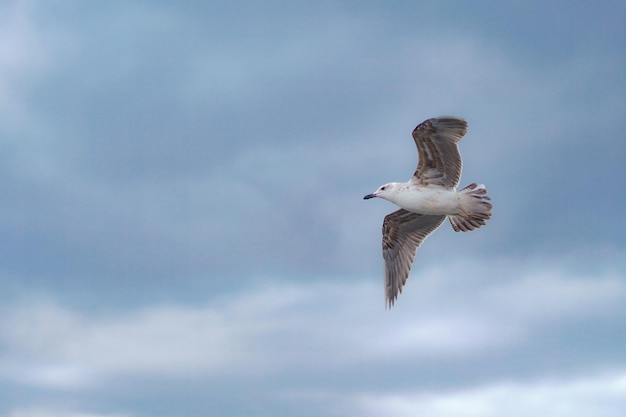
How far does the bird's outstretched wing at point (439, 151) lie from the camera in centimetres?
3281

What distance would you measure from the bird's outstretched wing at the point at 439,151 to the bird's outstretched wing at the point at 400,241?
12.3ft

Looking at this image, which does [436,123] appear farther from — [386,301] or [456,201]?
[386,301]

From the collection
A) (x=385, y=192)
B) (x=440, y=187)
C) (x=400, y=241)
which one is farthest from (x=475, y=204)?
(x=400, y=241)

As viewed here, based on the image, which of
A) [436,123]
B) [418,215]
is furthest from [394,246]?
[436,123]

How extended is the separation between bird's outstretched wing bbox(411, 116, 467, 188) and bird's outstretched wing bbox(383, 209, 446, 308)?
374 centimetres

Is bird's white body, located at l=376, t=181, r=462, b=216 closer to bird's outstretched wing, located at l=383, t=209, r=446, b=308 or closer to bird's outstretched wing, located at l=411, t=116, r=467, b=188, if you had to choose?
bird's outstretched wing, located at l=411, t=116, r=467, b=188

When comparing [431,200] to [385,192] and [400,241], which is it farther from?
[400,241]

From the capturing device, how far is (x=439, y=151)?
34.0 metres

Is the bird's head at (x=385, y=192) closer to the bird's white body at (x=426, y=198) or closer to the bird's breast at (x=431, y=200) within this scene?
the bird's white body at (x=426, y=198)

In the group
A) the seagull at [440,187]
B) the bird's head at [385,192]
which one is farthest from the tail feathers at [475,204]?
the bird's head at [385,192]

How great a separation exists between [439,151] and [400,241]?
6.85 m

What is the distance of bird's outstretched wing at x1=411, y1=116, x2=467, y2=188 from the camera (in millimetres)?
32812

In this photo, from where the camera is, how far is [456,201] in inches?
1369

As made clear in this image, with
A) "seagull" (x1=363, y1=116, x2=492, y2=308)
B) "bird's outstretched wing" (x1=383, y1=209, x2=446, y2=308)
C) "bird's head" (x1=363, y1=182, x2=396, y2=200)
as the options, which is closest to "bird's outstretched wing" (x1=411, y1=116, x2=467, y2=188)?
"seagull" (x1=363, y1=116, x2=492, y2=308)
